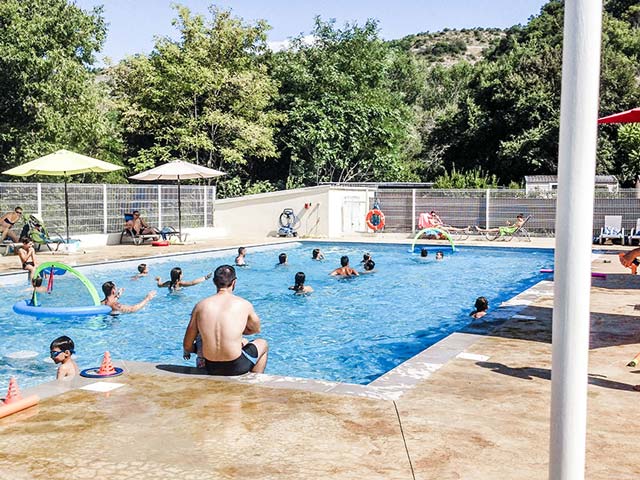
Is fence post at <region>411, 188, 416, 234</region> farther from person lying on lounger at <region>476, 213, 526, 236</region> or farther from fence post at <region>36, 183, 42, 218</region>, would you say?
fence post at <region>36, 183, 42, 218</region>

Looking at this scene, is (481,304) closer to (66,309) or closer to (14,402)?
(66,309)

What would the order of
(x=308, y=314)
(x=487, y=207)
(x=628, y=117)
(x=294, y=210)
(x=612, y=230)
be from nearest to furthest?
1. (x=628, y=117)
2. (x=308, y=314)
3. (x=612, y=230)
4. (x=487, y=207)
5. (x=294, y=210)

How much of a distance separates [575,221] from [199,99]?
99.3ft

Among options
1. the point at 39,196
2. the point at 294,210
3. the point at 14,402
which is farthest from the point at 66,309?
the point at 294,210

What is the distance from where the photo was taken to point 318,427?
4.52m

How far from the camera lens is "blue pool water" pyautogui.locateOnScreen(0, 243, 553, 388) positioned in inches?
360

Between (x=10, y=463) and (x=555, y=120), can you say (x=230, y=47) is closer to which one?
(x=555, y=120)

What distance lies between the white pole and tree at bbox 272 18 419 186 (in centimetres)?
2956

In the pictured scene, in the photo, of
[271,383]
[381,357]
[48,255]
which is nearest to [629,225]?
[381,357]

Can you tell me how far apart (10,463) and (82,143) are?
25.0 m

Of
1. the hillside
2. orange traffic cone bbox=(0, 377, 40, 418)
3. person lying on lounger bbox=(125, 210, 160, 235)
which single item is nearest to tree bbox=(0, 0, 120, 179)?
person lying on lounger bbox=(125, 210, 160, 235)

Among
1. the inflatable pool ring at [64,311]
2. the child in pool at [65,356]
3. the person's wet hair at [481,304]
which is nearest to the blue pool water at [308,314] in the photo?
the inflatable pool ring at [64,311]

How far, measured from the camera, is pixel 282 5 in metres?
30.0

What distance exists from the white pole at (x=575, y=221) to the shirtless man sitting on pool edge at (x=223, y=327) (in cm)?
384
